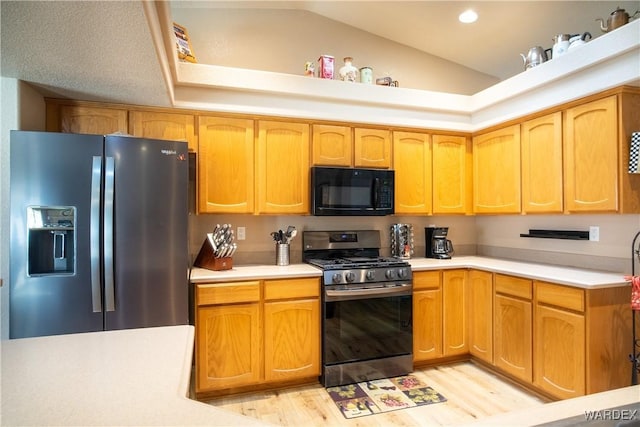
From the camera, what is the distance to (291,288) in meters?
2.58

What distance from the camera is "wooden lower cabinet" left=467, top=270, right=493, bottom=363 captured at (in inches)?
111

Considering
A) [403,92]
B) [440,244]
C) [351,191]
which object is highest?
[403,92]

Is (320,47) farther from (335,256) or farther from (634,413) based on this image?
(634,413)

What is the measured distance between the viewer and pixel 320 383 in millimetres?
2680

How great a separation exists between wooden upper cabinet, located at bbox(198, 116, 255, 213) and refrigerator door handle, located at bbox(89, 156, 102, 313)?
2.54 feet

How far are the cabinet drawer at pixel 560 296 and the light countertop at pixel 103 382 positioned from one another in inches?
89.4

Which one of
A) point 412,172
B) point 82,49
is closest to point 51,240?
point 82,49

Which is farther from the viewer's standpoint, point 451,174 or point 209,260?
point 451,174

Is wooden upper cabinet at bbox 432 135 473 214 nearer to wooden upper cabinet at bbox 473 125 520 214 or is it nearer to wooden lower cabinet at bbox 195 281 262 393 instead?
wooden upper cabinet at bbox 473 125 520 214

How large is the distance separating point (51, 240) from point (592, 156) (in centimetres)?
349

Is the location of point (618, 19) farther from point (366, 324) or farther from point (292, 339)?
point (292, 339)

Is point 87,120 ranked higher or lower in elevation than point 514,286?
higher

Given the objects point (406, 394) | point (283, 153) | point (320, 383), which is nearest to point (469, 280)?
point (406, 394)

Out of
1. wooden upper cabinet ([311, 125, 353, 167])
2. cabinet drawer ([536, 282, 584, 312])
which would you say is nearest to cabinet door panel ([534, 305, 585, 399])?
cabinet drawer ([536, 282, 584, 312])
